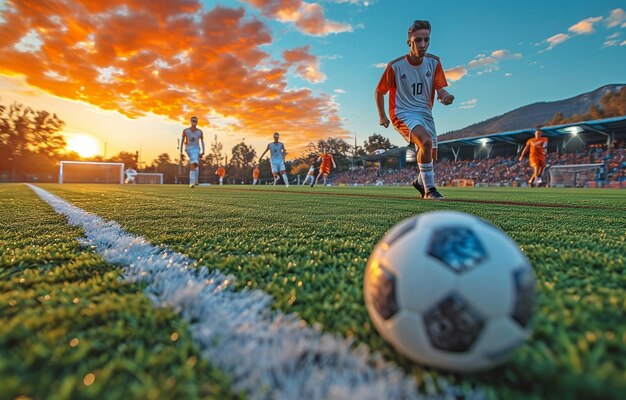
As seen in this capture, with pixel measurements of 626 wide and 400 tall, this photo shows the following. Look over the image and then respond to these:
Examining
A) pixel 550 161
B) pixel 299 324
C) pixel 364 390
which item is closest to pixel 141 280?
pixel 299 324

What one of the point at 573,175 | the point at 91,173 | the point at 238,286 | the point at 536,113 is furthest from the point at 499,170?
the point at 536,113

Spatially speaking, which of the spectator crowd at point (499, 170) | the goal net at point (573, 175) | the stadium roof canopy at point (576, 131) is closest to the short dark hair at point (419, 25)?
the goal net at point (573, 175)

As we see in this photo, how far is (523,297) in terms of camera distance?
739 millimetres

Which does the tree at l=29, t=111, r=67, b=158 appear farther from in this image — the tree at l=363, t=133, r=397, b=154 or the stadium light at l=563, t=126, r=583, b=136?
the stadium light at l=563, t=126, r=583, b=136

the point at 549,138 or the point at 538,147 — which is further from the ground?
the point at 549,138

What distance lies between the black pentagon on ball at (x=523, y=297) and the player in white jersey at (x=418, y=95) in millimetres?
4552

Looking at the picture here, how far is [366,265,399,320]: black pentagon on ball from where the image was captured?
784 mm

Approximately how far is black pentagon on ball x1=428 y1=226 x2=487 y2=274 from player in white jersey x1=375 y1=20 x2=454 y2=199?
14.8ft

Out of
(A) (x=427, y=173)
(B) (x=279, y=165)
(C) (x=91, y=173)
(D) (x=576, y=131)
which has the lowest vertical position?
(A) (x=427, y=173)

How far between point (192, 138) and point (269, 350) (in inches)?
534

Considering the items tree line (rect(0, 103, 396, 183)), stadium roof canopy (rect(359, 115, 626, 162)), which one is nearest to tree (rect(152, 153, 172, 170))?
tree line (rect(0, 103, 396, 183))

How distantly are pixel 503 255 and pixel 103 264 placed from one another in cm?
161

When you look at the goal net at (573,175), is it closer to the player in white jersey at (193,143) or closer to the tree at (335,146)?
the player in white jersey at (193,143)

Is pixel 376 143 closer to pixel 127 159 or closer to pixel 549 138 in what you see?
pixel 549 138
